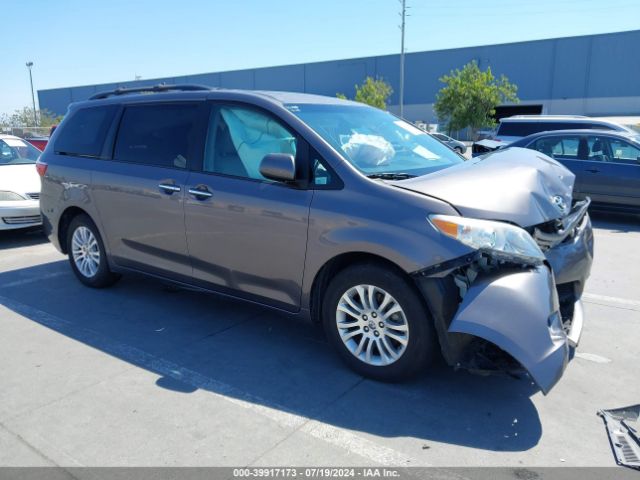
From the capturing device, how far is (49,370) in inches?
149

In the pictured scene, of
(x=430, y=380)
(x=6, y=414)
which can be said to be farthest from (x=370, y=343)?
(x=6, y=414)

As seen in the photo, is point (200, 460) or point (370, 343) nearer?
point (200, 460)

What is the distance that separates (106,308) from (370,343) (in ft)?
9.15

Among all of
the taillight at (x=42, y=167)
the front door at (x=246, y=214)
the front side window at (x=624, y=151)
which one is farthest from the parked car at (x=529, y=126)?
the taillight at (x=42, y=167)

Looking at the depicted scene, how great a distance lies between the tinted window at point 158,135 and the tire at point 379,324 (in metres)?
1.82

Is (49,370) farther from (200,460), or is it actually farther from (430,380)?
(430,380)

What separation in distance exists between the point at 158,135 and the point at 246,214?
1.39 m

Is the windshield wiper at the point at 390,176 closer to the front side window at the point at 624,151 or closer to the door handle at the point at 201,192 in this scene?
the door handle at the point at 201,192

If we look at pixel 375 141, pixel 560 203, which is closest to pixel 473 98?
pixel 375 141

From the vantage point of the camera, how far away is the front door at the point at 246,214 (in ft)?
12.1

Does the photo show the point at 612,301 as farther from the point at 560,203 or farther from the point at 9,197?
the point at 9,197

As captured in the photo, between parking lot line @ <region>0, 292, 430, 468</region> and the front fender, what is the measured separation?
0.77 meters

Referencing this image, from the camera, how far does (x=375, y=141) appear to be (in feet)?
13.4

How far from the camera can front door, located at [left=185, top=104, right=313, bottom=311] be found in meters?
3.70
